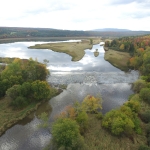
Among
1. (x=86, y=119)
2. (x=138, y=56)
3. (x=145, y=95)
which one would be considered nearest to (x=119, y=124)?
(x=86, y=119)

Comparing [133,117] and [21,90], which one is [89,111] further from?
[21,90]

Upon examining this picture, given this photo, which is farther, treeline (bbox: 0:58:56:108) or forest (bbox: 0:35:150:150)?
treeline (bbox: 0:58:56:108)

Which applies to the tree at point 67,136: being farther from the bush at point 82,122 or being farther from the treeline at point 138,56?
the treeline at point 138,56

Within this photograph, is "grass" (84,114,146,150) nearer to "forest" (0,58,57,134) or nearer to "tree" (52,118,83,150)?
"tree" (52,118,83,150)

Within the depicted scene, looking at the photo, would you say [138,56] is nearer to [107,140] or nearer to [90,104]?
[90,104]

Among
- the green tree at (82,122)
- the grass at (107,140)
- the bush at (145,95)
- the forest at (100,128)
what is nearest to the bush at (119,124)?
the forest at (100,128)

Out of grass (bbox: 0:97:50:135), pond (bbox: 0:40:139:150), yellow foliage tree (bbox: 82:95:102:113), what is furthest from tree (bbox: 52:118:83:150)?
grass (bbox: 0:97:50:135)

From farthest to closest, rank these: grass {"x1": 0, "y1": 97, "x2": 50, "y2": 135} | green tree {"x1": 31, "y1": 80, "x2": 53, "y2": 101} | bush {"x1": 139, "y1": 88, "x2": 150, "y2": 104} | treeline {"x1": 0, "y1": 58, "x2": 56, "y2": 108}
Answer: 1. green tree {"x1": 31, "y1": 80, "x2": 53, "y2": 101}
2. bush {"x1": 139, "y1": 88, "x2": 150, "y2": 104}
3. treeline {"x1": 0, "y1": 58, "x2": 56, "y2": 108}
4. grass {"x1": 0, "y1": 97, "x2": 50, "y2": 135}
